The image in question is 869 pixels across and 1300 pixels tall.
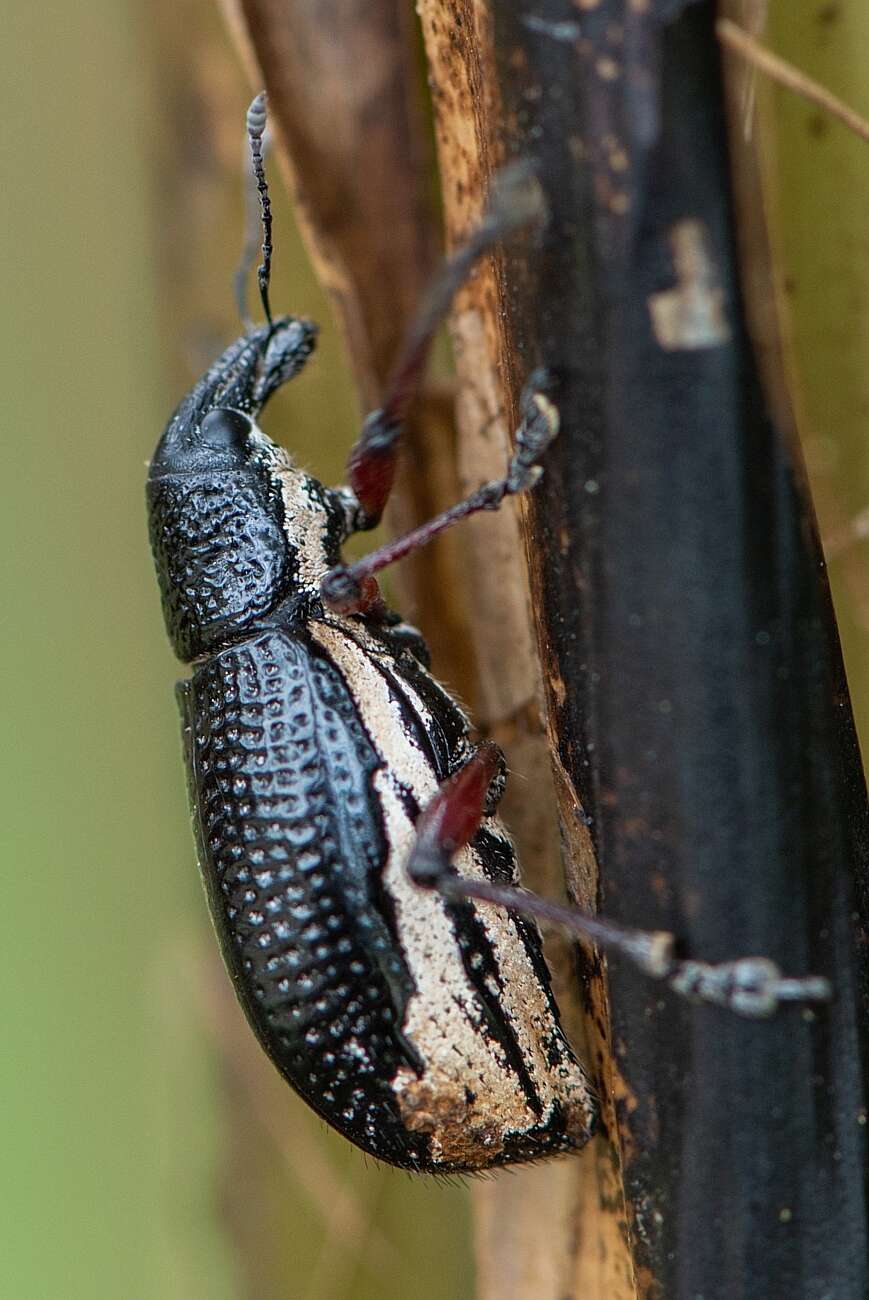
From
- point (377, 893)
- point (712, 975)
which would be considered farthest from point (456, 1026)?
point (712, 975)

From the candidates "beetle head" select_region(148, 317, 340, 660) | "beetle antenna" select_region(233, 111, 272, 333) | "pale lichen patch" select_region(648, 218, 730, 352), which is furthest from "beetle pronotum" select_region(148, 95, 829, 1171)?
"pale lichen patch" select_region(648, 218, 730, 352)

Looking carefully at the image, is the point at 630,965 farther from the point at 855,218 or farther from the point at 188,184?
the point at 188,184

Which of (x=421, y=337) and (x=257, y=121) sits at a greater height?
(x=257, y=121)

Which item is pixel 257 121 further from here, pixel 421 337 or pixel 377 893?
pixel 377 893

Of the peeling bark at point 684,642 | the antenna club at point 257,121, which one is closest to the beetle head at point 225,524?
the antenna club at point 257,121

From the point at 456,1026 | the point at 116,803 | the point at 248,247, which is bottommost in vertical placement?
the point at 456,1026

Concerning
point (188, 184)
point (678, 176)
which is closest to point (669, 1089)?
point (678, 176)

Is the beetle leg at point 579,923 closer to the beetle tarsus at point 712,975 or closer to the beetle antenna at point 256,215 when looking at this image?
the beetle tarsus at point 712,975
